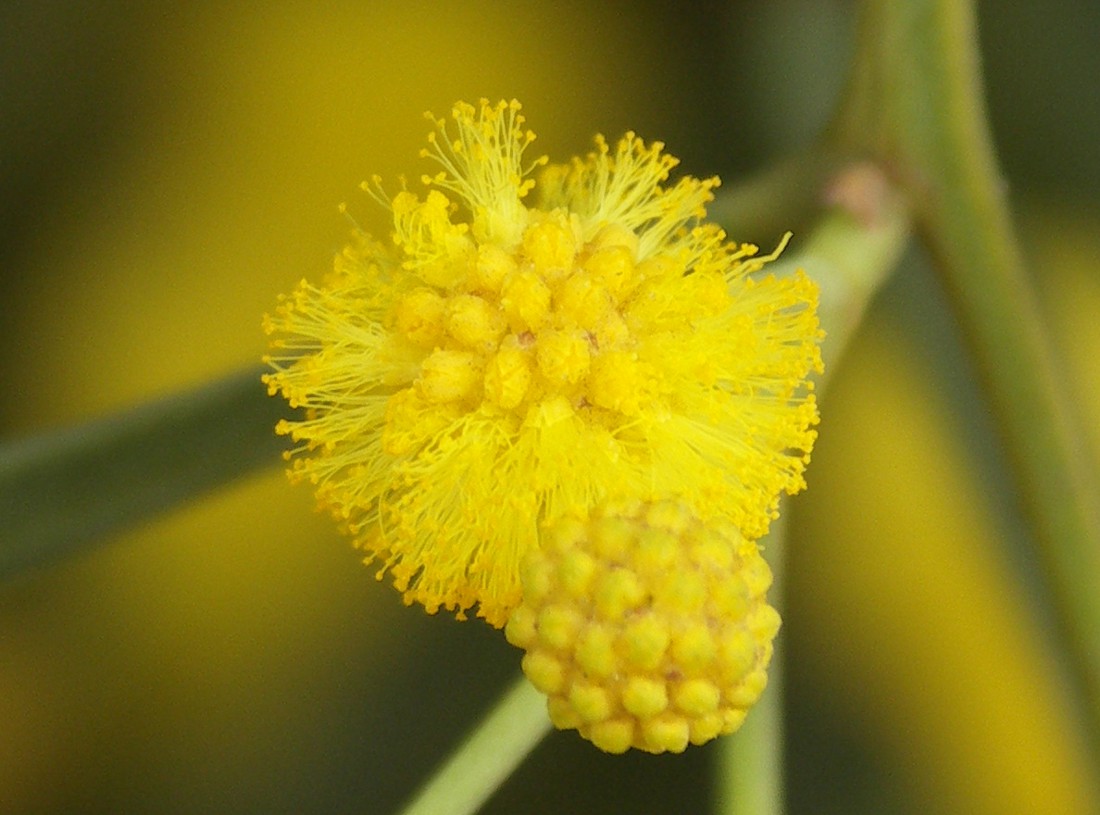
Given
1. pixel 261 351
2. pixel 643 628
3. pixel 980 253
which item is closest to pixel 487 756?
pixel 643 628

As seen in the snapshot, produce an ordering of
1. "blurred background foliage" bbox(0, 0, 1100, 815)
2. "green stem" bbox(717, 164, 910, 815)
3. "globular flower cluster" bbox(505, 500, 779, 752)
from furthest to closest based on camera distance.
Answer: "blurred background foliage" bbox(0, 0, 1100, 815)
"green stem" bbox(717, 164, 910, 815)
"globular flower cluster" bbox(505, 500, 779, 752)

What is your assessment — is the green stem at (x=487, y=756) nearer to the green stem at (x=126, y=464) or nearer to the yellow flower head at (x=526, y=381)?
the yellow flower head at (x=526, y=381)

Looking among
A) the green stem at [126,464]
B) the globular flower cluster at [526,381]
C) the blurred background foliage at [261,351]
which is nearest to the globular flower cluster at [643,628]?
the globular flower cluster at [526,381]

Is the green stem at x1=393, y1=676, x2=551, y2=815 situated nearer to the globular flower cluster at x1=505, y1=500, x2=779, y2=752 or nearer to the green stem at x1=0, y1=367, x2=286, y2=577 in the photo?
the globular flower cluster at x1=505, y1=500, x2=779, y2=752

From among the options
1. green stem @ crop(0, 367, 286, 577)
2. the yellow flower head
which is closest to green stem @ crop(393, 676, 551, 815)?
the yellow flower head

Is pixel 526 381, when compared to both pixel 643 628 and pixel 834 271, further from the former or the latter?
pixel 834 271

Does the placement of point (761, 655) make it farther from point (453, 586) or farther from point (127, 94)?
point (127, 94)
